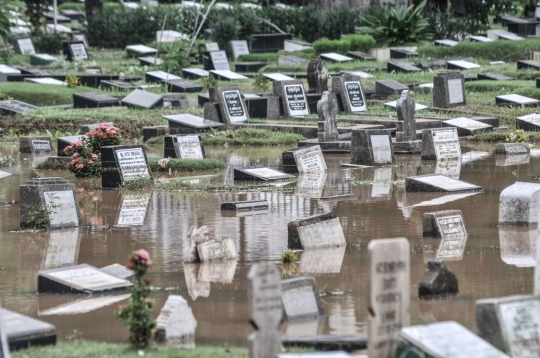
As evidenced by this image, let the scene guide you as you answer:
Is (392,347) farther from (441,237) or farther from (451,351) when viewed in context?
(441,237)

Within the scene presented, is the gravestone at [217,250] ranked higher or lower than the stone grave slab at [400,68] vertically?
higher

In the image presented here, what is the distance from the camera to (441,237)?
39.6 feet

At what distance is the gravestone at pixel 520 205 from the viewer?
12578 mm

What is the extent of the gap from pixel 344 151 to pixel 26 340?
42.9ft

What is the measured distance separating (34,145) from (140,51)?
814 inches

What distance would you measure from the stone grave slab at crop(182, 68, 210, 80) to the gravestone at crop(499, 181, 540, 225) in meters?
21.2

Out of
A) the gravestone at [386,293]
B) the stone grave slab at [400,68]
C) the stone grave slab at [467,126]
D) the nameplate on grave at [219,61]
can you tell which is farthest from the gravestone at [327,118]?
the nameplate on grave at [219,61]

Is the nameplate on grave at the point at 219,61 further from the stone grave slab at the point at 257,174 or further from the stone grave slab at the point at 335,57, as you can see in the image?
the stone grave slab at the point at 257,174

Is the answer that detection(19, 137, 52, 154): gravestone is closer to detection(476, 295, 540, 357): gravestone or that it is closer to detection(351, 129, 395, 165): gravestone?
detection(351, 129, 395, 165): gravestone

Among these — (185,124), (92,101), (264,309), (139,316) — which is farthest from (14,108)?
(264,309)

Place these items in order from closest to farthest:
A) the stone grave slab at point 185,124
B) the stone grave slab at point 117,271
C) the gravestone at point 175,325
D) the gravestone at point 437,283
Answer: the gravestone at point 175,325
the gravestone at point 437,283
the stone grave slab at point 117,271
the stone grave slab at point 185,124

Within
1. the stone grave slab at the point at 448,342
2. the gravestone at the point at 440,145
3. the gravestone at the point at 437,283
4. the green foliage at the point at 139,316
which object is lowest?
the gravestone at the point at 440,145

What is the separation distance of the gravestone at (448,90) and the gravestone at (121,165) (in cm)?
Answer: 1002

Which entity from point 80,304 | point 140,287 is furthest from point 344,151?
point 140,287
